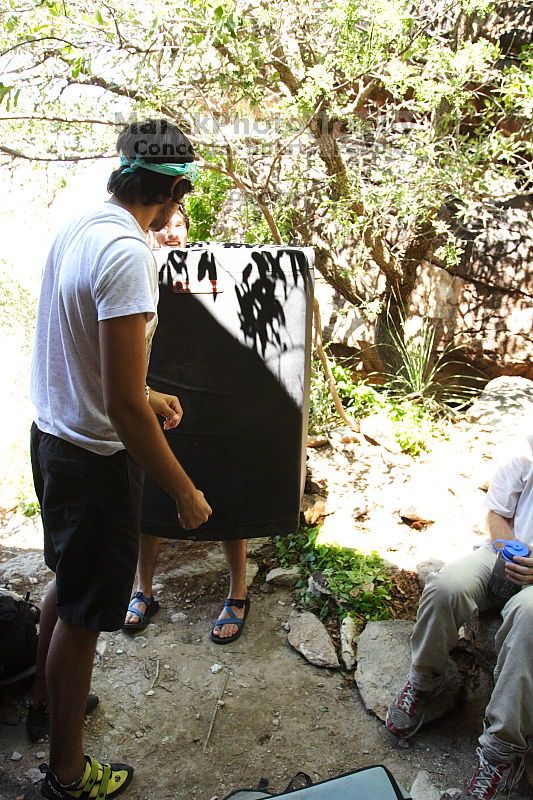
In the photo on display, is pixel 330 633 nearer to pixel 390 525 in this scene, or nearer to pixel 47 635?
pixel 390 525

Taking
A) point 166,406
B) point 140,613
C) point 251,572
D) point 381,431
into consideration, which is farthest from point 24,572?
point 381,431

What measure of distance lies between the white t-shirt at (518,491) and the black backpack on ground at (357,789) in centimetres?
99

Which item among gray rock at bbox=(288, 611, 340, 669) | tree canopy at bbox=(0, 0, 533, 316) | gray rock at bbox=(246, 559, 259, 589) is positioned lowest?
gray rock at bbox=(288, 611, 340, 669)

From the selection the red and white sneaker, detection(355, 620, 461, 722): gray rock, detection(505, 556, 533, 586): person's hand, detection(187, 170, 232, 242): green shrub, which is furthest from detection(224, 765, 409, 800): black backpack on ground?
detection(187, 170, 232, 242): green shrub

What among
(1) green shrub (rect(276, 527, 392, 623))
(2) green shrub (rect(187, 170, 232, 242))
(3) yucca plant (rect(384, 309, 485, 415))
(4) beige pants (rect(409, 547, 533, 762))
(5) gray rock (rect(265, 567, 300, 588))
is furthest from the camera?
(3) yucca plant (rect(384, 309, 485, 415))

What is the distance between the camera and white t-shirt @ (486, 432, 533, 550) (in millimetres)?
2336

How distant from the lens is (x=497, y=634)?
6.82 ft

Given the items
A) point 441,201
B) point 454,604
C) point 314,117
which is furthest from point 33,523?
point 441,201

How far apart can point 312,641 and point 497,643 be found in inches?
35.4

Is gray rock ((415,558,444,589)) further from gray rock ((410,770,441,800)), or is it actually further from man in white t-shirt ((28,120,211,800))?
man in white t-shirt ((28,120,211,800))

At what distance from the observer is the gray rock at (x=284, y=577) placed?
126 inches

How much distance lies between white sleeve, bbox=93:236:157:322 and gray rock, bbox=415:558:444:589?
2.14 metres

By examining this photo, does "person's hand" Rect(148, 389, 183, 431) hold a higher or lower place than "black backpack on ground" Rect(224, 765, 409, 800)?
higher

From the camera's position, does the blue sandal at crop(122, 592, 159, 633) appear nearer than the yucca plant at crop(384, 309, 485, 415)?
Yes
